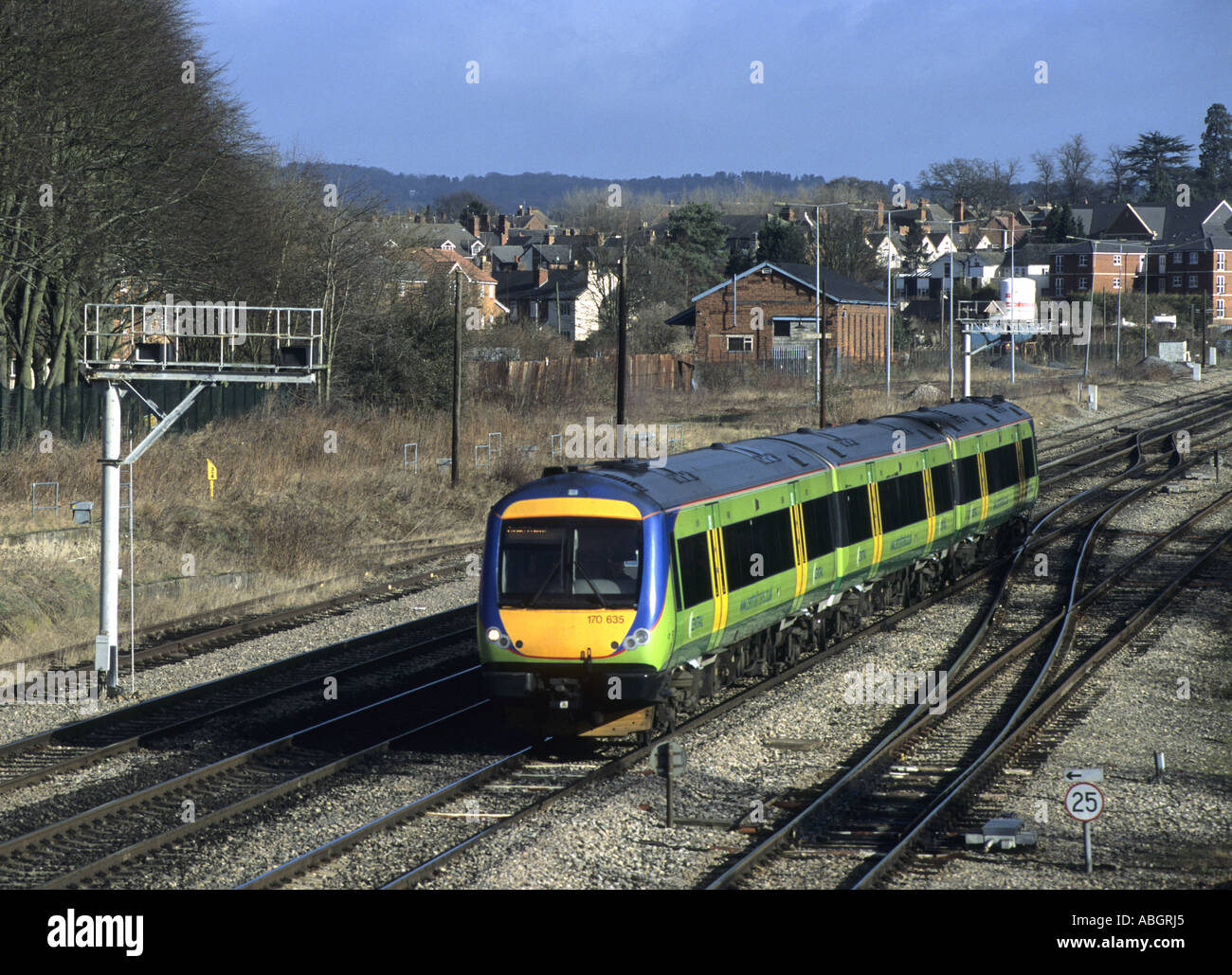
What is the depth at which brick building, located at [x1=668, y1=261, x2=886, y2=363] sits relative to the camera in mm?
67938

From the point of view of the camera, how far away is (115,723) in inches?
620

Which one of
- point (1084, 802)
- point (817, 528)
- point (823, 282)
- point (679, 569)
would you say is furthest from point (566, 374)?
point (1084, 802)

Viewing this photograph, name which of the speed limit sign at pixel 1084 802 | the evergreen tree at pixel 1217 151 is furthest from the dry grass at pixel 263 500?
the evergreen tree at pixel 1217 151

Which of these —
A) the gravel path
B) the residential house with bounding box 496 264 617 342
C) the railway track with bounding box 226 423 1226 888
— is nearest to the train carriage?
the railway track with bounding box 226 423 1226 888

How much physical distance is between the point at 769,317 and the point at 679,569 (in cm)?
5588

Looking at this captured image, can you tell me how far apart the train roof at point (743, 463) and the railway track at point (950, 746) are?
307cm

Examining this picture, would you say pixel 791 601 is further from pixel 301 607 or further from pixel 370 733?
pixel 301 607

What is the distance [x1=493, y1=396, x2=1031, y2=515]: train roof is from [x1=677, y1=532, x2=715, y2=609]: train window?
42 cm

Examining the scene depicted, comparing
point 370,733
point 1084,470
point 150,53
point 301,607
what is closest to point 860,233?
point 1084,470

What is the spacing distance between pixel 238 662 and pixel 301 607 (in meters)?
3.88

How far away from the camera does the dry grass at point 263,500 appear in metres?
22.2

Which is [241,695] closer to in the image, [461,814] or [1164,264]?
[461,814]

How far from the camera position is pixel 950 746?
14.9m

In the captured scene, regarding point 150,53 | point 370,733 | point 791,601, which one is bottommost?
point 370,733
